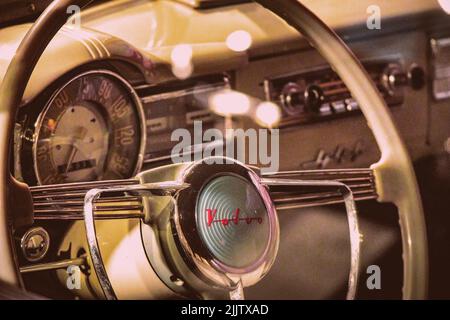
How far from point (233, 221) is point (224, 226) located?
1 centimetres

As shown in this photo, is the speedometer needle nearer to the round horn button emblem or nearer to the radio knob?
the round horn button emblem

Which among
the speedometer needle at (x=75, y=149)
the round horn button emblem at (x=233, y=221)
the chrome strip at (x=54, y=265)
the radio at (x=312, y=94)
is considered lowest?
the chrome strip at (x=54, y=265)

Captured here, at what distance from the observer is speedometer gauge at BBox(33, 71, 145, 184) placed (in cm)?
110

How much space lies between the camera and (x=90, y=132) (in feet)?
3.86

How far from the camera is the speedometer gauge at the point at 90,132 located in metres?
1.10

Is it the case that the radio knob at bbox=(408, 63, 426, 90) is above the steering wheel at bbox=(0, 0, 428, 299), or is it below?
above

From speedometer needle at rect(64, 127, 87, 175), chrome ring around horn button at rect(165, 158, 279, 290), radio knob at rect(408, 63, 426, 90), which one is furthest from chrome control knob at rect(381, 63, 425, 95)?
speedometer needle at rect(64, 127, 87, 175)

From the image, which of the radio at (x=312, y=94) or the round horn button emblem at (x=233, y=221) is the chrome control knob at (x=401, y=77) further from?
the round horn button emblem at (x=233, y=221)

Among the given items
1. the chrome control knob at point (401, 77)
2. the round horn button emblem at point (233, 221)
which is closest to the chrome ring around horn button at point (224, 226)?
the round horn button emblem at point (233, 221)

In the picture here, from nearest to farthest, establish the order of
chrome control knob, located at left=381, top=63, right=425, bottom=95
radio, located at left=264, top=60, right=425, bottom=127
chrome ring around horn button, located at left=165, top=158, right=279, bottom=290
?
chrome ring around horn button, located at left=165, top=158, right=279, bottom=290
radio, located at left=264, top=60, right=425, bottom=127
chrome control knob, located at left=381, top=63, right=425, bottom=95

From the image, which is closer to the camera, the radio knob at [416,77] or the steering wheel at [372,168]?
the steering wheel at [372,168]

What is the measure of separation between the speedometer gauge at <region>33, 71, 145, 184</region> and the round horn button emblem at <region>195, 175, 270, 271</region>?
0.21 meters
